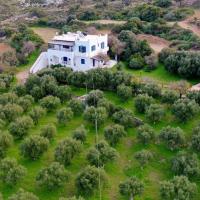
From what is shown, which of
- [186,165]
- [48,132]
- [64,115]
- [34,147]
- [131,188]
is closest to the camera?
[131,188]

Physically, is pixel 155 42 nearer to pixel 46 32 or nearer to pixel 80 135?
pixel 46 32

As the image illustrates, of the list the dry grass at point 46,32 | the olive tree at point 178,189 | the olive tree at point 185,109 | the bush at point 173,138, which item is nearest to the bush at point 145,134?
the bush at point 173,138

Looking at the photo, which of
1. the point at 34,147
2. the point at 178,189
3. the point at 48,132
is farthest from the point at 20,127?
the point at 178,189

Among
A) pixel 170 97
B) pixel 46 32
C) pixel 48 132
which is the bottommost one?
pixel 46 32

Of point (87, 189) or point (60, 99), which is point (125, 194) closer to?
point (87, 189)

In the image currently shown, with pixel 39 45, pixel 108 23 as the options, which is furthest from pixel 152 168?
pixel 108 23

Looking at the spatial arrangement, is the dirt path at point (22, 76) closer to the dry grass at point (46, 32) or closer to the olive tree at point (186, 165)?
the dry grass at point (46, 32)

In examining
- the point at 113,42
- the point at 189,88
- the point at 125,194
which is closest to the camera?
the point at 125,194
